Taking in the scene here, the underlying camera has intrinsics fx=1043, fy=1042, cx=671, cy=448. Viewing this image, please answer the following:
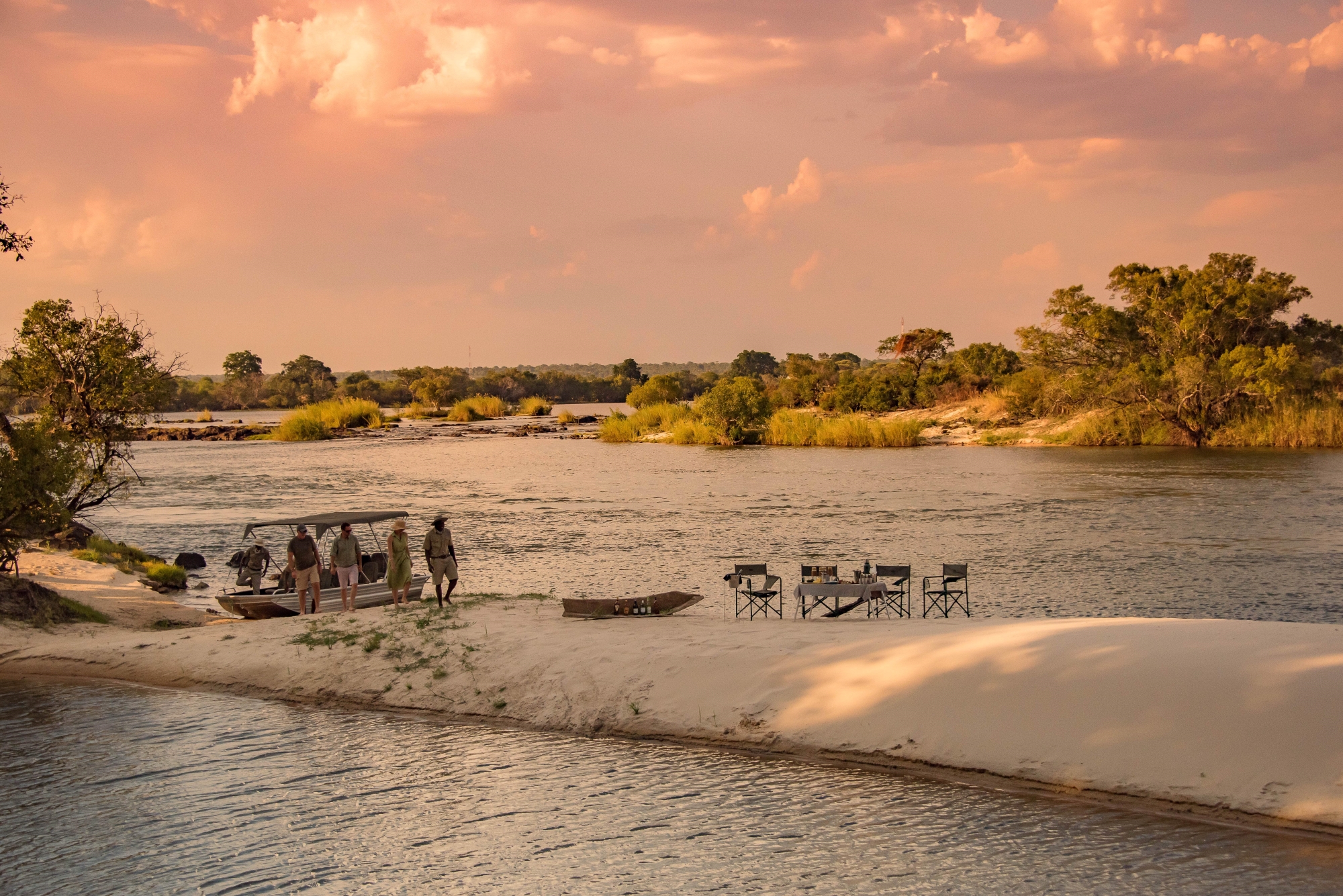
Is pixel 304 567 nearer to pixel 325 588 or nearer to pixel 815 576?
pixel 325 588

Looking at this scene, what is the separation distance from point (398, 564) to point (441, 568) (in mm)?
727

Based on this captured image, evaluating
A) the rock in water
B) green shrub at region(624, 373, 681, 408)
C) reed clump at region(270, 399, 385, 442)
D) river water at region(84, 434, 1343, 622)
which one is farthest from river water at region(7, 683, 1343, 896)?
green shrub at region(624, 373, 681, 408)

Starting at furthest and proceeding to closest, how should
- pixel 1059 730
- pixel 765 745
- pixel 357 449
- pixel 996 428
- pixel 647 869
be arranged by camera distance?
pixel 357 449 → pixel 996 428 → pixel 765 745 → pixel 1059 730 → pixel 647 869

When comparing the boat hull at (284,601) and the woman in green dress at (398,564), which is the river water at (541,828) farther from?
the boat hull at (284,601)

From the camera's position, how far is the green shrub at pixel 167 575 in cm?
2505

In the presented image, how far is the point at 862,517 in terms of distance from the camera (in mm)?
37062

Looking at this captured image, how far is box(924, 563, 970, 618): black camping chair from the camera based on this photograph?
18.0 meters

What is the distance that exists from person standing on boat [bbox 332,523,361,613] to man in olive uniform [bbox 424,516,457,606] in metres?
1.42

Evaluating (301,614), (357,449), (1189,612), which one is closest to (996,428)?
(357,449)

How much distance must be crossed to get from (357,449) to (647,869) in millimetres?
78934

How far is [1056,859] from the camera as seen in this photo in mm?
8695

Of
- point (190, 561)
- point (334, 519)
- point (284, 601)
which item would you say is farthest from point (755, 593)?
point (190, 561)

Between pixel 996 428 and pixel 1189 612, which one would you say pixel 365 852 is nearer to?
pixel 1189 612

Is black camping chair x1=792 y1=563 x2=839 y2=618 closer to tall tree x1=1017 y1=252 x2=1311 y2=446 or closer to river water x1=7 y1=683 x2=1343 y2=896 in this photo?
river water x1=7 y1=683 x2=1343 y2=896
